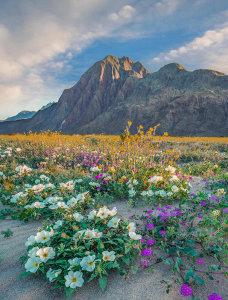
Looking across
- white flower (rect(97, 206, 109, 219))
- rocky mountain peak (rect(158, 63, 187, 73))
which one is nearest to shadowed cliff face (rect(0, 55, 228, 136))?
rocky mountain peak (rect(158, 63, 187, 73))

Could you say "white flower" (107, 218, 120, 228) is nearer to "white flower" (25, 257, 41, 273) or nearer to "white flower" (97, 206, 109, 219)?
"white flower" (97, 206, 109, 219)

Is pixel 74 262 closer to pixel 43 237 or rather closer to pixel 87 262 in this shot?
pixel 87 262

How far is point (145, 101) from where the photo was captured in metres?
55.5

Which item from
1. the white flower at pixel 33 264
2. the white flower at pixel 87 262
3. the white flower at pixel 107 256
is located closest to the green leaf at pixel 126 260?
the white flower at pixel 107 256

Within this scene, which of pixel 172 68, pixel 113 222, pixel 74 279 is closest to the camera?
pixel 74 279

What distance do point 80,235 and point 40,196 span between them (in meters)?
1.50

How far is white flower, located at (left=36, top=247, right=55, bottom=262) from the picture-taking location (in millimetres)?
1676

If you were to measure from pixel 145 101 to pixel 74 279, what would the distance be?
5730 cm

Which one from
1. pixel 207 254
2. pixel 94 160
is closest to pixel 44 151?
pixel 94 160

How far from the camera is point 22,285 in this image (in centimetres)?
170

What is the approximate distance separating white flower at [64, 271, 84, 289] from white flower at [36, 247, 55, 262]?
27 centimetres

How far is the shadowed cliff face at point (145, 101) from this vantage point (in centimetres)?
4559

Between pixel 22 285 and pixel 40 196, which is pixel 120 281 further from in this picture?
pixel 40 196

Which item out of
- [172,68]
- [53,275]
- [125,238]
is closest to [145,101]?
[172,68]
